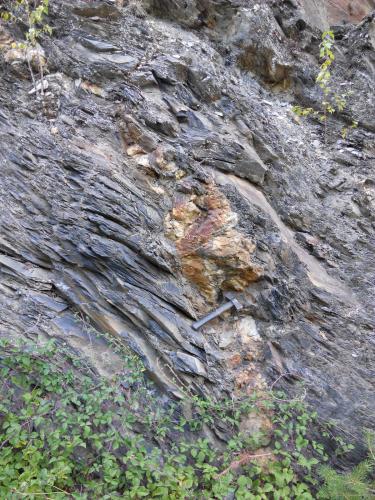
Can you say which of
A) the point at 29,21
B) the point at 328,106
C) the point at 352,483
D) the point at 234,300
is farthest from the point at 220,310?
the point at 328,106

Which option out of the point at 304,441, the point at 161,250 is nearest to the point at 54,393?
the point at 161,250

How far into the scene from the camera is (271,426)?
137 inches

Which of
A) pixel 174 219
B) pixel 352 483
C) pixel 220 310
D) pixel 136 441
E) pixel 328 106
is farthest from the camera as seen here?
pixel 328 106

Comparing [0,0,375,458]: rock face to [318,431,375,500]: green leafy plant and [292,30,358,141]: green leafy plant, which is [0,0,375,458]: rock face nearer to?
[318,431,375,500]: green leafy plant

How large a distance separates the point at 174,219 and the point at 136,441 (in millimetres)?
2062

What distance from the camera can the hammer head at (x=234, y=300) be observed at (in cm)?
392

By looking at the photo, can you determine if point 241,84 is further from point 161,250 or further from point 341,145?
point 161,250

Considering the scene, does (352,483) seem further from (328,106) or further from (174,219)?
(328,106)

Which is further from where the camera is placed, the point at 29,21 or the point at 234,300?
the point at 29,21

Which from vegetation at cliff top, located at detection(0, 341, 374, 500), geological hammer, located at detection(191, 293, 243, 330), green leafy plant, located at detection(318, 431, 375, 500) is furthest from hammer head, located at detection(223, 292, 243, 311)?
green leafy plant, located at detection(318, 431, 375, 500)

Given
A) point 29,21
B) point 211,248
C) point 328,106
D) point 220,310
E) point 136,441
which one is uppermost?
point 328,106

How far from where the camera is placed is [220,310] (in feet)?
12.8

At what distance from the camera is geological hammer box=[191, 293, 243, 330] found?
3.78 metres

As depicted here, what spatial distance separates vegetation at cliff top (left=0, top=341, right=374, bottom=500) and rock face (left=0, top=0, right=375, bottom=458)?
20 centimetres
